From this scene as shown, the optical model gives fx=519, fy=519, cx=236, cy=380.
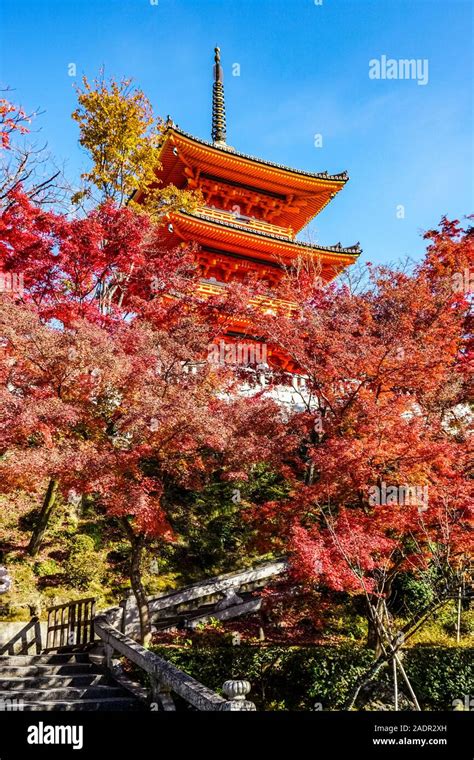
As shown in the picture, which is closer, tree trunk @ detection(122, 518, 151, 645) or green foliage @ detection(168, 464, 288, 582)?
tree trunk @ detection(122, 518, 151, 645)

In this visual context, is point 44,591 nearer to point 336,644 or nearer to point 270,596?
point 270,596

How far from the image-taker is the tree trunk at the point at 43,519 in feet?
41.4

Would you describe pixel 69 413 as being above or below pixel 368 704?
above

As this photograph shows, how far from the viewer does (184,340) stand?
12055mm

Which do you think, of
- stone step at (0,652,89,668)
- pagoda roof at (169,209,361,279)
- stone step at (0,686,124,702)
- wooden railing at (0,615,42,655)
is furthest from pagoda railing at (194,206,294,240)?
stone step at (0,686,124,702)

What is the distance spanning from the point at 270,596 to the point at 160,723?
4.55 metres

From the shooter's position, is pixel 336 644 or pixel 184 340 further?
pixel 184 340

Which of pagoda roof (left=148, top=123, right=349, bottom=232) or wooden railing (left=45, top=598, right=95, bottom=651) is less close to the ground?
pagoda roof (left=148, top=123, right=349, bottom=232)

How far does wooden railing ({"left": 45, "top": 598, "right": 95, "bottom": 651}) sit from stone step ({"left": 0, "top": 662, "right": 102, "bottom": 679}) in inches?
22.6

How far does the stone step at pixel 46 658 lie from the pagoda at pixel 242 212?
12385mm

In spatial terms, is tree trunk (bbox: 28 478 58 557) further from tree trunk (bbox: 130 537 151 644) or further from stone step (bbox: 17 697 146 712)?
stone step (bbox: 17 697 146 712)

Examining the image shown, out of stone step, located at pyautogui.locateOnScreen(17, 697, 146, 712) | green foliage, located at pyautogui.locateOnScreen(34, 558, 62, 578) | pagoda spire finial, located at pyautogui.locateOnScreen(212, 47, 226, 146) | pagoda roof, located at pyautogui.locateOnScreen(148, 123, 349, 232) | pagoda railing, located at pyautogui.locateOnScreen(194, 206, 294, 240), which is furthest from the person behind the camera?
pagoda spire finial, located at pyautogui.locateOnScreen(212, 47, 226, 146)

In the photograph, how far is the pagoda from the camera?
20.7 m

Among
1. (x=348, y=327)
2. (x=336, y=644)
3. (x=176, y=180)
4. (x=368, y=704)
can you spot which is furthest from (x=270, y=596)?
(x=176, y=180)
